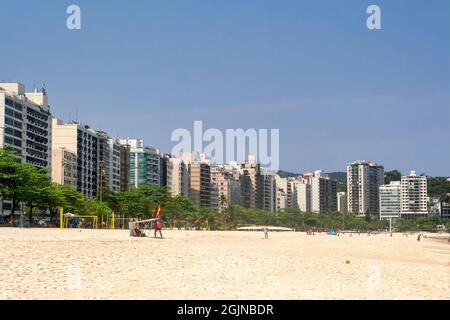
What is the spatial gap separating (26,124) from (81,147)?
88.9 ft

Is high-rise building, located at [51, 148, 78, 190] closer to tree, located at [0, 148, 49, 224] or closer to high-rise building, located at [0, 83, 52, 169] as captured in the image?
high-rise building, located at [0, 83, 52, 169]

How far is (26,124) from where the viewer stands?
144 metres

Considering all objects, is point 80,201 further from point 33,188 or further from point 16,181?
point 16,181

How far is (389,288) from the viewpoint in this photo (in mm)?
19000

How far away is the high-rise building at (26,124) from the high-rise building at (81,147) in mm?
8672

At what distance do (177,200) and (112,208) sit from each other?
30.9 metres

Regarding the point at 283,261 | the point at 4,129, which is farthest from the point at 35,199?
the point at 283,261

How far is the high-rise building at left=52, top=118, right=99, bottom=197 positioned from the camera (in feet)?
545

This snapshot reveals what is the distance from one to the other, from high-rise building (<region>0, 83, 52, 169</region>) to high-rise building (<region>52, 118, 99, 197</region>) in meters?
8.67

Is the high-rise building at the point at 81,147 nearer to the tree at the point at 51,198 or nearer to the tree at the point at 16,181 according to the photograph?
the tree at the point at 51,198

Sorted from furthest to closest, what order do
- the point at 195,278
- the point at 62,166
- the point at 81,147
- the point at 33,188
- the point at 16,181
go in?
the point at 81,147 < the point at 62,166 < the point at 33,188 < the point at 16,181 < the point at 195,278

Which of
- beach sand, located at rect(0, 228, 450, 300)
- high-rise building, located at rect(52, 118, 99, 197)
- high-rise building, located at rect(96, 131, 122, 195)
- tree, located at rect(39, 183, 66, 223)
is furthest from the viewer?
high-rise building, located at rect(96, 131, 122, 195)

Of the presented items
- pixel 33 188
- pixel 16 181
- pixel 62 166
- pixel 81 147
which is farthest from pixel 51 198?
pixel 81 147

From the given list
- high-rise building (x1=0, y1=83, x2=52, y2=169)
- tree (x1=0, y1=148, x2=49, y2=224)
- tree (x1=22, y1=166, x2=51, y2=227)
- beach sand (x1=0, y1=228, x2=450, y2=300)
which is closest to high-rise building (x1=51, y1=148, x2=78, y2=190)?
high-rise building (x1=0, y1=83, x2=52, y2=169)
